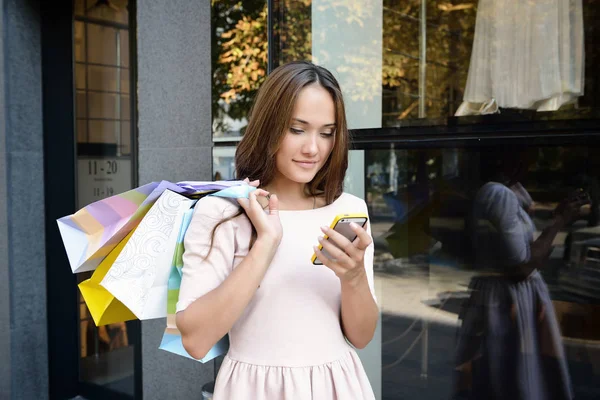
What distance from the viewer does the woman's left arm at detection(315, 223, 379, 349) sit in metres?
1.52

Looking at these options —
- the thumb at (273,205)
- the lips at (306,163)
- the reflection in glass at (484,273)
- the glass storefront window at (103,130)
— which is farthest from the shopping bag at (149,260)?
the glass storefront window at (103,130)

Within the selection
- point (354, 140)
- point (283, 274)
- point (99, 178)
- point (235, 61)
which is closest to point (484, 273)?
point (354, 140)

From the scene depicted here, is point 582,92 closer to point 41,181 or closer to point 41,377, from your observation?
point 41,181

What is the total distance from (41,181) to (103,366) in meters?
1.65

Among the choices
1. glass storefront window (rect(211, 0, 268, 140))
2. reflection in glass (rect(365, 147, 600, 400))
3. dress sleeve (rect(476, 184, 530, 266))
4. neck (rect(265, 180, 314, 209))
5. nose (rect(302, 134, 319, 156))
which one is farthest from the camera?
glass storefront window (rect(211, 0, 268, 140))

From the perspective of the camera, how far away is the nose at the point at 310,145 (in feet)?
5.60

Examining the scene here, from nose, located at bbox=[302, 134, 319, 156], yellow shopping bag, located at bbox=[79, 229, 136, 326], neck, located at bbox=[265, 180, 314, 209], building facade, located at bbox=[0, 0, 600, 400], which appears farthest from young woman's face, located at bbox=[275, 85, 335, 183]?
building facade, located at bbox=[0, 0, 600, 400]

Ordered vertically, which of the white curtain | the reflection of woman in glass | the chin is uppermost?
the white curtain

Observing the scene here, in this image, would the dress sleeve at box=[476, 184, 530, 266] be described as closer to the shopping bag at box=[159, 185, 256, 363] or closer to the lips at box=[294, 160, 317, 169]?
the lips at box=[294, 160, 317, 169]

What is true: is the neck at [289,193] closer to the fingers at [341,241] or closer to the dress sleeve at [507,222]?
the fingers at [341,241]

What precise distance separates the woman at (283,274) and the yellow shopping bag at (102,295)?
0.97ft

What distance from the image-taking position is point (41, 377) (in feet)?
15.7

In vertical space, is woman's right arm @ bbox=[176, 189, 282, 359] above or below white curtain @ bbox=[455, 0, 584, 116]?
below

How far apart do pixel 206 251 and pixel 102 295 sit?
0.40m
